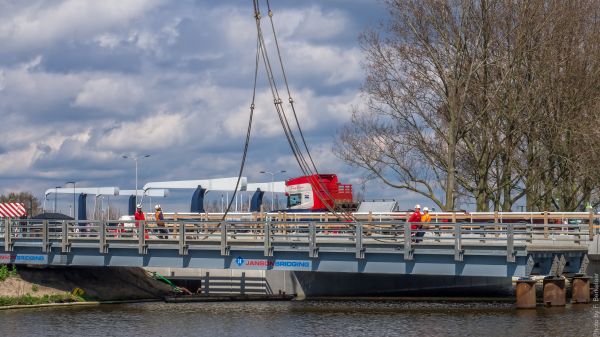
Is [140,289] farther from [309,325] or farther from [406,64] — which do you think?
[406,64]

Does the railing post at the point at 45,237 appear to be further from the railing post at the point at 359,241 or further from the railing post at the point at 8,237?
the railing post at the point at 359,241

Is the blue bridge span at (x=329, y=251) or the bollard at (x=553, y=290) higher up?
the blue bridge span at (x=329, y=251)

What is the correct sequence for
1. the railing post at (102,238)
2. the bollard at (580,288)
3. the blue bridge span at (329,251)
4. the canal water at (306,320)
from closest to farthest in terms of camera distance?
the canal water at (306,320) < the blue bridge span at (329,251) < the railing post at (102,238) < the bollard at (580,288)

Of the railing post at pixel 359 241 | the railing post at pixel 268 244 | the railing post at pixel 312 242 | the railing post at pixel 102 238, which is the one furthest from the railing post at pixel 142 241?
the railing post at pixel 359 241

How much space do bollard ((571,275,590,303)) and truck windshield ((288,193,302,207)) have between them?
88.7 ft

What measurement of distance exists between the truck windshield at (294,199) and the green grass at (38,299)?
24836mm

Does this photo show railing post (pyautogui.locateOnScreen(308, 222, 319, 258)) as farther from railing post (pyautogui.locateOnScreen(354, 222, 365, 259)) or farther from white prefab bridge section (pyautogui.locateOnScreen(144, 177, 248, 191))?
white prefab bridge section (pyautogui.locateOnScreen(144, 177, 248, 191))

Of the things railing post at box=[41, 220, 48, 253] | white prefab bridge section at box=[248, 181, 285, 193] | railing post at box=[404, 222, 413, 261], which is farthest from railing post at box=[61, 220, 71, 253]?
white prefab bridge section at box=[248, 181, 285, 193]

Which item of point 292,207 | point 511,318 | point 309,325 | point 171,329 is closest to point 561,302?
point 511,318

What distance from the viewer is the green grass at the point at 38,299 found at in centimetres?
4844

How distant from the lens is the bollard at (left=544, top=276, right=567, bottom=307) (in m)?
46.7

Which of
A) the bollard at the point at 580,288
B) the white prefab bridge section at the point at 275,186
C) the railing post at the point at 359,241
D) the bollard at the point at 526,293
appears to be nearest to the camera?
the railing post at the point at 359,241

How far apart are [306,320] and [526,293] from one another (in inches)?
372

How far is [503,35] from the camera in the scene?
206ft
